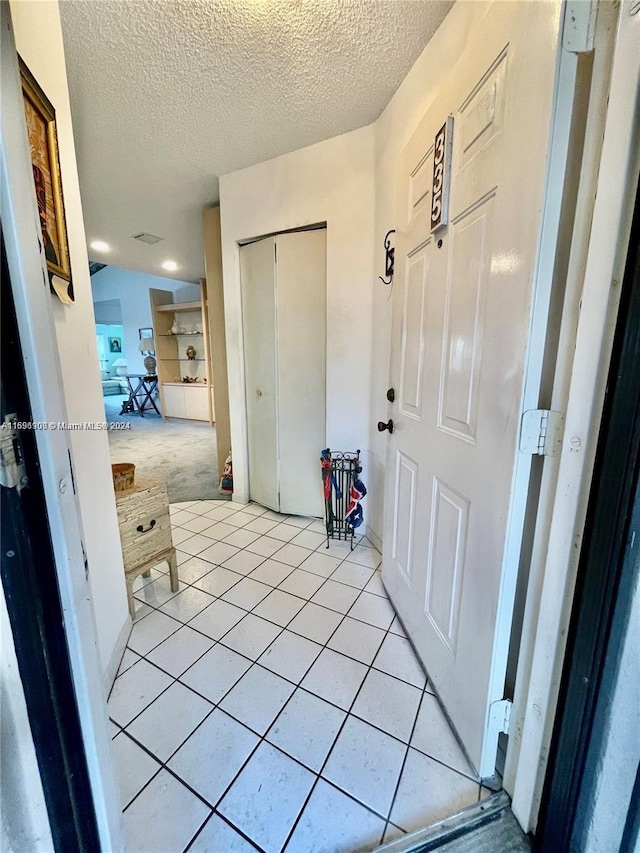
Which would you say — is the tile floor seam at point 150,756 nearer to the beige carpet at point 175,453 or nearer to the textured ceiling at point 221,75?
the beige carpet at point 175,453

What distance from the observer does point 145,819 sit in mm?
911

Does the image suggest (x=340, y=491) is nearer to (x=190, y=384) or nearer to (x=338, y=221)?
(x=338, y=221)

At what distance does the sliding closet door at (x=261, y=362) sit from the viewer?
8.20ft

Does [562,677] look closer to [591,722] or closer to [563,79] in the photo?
[591,722]

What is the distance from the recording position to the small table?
743 cm

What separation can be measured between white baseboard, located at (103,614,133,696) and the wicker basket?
60cm

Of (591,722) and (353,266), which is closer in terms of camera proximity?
(591,722)

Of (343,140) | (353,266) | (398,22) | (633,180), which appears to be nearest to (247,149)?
(343,140)

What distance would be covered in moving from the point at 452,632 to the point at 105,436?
1.51 meters

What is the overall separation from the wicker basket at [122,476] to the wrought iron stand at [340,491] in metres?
1.14

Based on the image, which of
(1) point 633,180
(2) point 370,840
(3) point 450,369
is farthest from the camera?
(3) point 450,369

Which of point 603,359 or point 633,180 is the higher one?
point 633,180

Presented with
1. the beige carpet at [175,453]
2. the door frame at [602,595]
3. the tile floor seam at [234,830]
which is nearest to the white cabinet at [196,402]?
the beige carpet at [175,453]

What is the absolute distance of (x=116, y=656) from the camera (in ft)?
4.50
